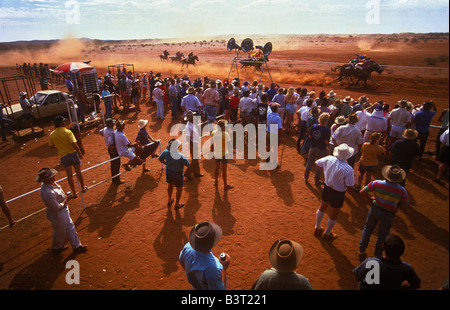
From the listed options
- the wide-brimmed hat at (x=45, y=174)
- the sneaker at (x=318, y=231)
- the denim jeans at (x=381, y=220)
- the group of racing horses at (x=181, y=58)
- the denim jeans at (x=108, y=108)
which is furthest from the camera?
the group of racing horses at (x=181, y=58)

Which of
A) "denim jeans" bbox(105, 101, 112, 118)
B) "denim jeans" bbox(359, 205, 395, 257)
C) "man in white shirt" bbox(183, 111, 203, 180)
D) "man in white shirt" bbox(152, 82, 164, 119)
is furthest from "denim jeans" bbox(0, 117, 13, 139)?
"denim jeans" bbox(359, 205, 395, 257)

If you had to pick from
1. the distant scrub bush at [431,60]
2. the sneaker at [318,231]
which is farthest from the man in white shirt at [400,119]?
the distant scrub bush at [431,60]

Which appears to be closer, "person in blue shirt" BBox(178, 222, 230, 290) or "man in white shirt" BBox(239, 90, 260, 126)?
"person in blue shirt" BBox(178, 222, 230, 290)

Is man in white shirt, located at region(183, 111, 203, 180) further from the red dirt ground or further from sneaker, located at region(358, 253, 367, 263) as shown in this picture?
sneaker, located at region(358, 253, 367, 263)

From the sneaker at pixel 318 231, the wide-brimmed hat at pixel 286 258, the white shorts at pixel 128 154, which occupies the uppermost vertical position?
the wide-brimmed hat at pixel 286 258

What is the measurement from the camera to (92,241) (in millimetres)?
5527

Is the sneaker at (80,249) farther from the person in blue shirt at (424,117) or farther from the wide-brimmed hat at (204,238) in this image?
the person in blue shirt at (424,117)

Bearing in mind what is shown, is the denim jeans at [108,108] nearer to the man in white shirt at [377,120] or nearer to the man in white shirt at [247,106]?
the man in white shirt at [247,106]

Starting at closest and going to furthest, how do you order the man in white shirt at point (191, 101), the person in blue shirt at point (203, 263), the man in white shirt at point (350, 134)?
Answer: the person in blue shirt at point (203, 263), the man in white shirt at point (350, 134), the man in white shirt at point (191, 101)

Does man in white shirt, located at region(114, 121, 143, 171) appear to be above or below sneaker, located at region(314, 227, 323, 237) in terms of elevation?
above

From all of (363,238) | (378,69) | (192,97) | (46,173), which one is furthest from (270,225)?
(378,69)

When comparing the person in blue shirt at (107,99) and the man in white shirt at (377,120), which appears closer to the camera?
the man in white shirt at (377,120)

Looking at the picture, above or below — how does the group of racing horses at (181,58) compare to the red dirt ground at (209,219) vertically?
above
